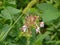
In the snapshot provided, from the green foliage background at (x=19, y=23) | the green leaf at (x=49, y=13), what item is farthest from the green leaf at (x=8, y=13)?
the green leaf at (x=49, y=13)

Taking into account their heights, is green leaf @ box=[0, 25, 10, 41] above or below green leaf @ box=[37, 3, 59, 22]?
below

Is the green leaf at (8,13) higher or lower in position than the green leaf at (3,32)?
higher

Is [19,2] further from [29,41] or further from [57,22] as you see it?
[29,41]

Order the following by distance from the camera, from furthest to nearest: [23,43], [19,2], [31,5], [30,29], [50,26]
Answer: [19,2] → [31,5] → [50,26] → [23,43] → [30,29]

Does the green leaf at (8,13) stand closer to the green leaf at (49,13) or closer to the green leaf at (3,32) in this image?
the green leaf at (3,32)

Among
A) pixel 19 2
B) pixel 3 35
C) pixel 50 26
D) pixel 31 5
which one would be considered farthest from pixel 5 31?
pixel 19 2

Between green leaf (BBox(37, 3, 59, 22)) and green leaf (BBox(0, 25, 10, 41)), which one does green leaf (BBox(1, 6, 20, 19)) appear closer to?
green leaf (BBox(0, 25, 10, 41))

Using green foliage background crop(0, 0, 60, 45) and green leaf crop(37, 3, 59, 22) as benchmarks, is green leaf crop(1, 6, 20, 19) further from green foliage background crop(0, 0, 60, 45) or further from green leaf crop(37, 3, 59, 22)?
green leaf crop(37, 3, 59, 22)

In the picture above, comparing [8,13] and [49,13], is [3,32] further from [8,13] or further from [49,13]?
[49,13]

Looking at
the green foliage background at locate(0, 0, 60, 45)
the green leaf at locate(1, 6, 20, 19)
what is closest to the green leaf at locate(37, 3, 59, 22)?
the green foliage background at locate(0, 0, 60, 45)

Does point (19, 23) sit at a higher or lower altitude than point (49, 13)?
lower

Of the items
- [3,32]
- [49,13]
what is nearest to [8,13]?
[3,32]
